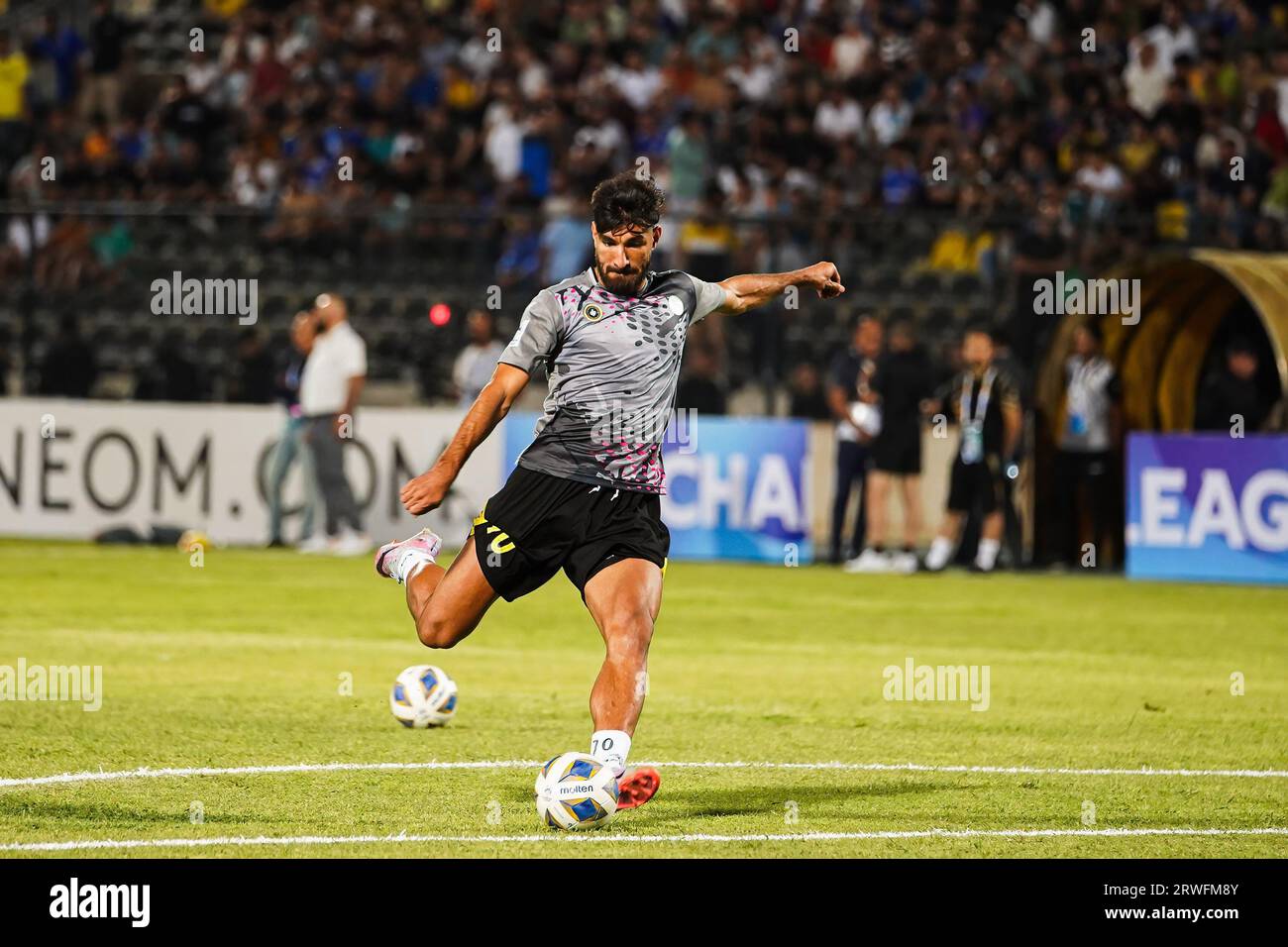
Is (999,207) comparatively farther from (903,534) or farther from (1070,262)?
(903,534)

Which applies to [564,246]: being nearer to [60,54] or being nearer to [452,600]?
[60,54]

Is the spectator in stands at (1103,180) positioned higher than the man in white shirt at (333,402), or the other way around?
the spectator in stands at (1103,180)

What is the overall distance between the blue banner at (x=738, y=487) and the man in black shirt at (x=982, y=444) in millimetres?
1441

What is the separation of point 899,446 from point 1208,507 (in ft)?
9.84

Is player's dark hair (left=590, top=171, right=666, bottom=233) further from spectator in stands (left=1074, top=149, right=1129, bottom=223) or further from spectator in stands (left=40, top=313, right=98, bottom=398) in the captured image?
spectator in stands (left=1074, top=149, right=1129, bottom=223)

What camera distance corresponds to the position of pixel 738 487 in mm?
21906

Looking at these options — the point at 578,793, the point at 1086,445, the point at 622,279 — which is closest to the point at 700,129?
the point at 1086,445

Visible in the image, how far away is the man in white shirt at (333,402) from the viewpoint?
2119 centimetres

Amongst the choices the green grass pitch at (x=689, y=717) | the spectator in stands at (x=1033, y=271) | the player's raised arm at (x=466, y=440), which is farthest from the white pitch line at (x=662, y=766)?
the spectator in stands at (x=1033, y=271)

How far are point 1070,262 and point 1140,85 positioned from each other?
162 inches

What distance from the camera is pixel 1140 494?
68.3ft

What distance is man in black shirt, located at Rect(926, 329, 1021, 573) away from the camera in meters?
21.0

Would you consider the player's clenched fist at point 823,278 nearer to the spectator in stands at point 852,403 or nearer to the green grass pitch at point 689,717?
the green grass pitch at point 689,717
